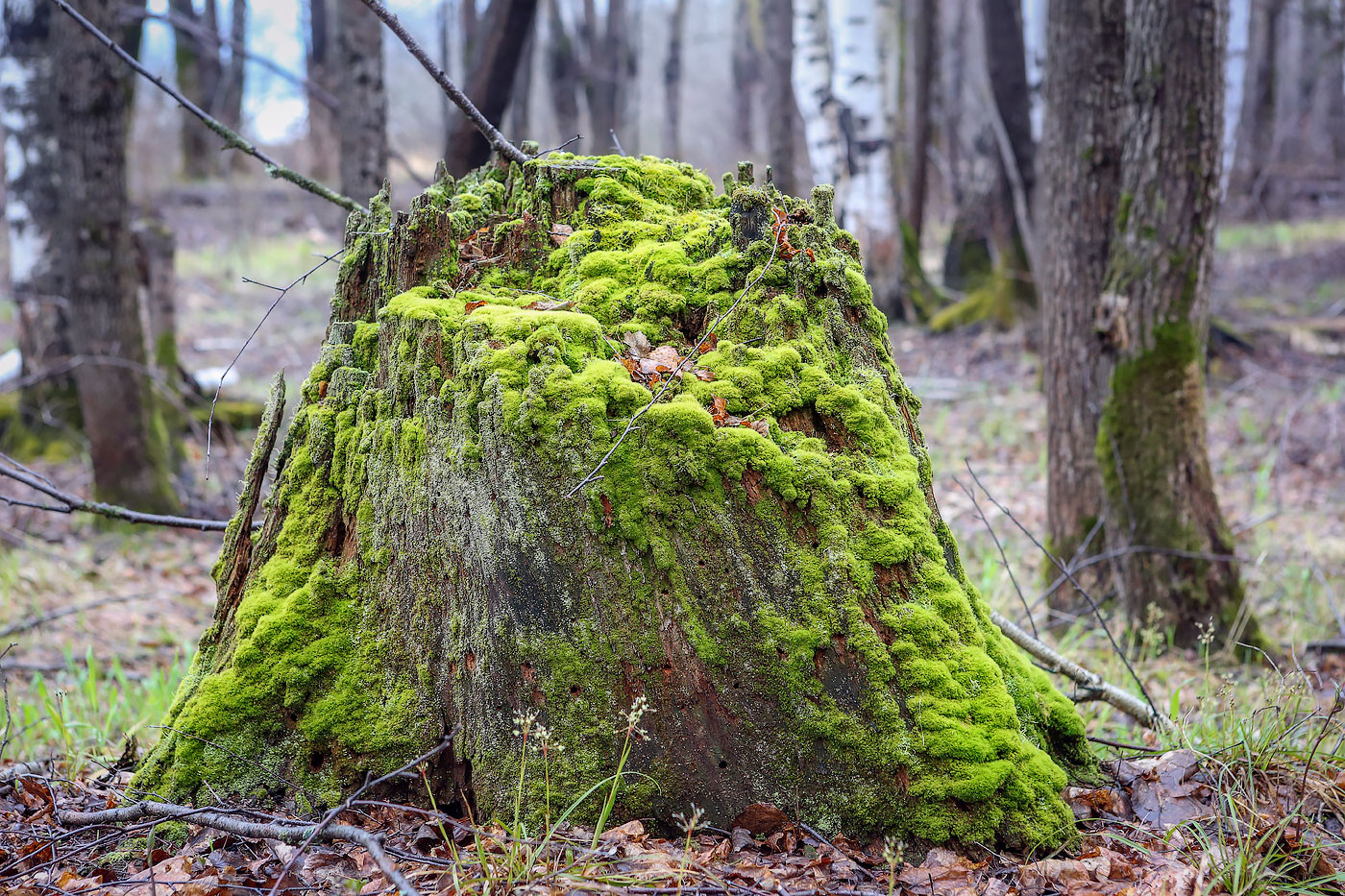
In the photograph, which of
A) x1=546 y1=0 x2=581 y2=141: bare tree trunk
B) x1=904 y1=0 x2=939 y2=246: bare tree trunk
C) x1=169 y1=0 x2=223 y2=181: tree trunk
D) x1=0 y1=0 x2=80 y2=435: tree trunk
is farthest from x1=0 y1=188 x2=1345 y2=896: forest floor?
x1=169 y1=0 x2=223 y2=181: tree trunk

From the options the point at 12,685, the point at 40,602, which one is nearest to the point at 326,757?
the point at 12,685

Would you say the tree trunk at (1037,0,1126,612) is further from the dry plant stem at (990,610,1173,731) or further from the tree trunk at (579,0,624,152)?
the tree trunk at (579,0,624,152)

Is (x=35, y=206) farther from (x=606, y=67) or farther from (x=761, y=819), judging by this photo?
(x=606, y=67)

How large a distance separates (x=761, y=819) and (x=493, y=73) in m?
7.33

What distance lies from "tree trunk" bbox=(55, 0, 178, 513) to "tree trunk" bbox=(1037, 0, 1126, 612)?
6.59 m

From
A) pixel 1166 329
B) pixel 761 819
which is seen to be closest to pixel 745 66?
pixel 1166 329

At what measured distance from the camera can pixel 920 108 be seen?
14.1m

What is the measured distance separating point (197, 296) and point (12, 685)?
14.8 meters

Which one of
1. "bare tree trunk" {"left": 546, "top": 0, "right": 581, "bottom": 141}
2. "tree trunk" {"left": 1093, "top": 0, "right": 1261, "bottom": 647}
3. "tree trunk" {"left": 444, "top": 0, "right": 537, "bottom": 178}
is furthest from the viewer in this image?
"bare tree trunk" {"left": 546, "top": 0, "right": 581, "bottom": 141}

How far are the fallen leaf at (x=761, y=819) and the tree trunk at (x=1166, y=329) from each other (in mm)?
A: 3191

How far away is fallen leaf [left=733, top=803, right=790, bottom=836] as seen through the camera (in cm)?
217

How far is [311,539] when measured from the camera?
253 centimetres

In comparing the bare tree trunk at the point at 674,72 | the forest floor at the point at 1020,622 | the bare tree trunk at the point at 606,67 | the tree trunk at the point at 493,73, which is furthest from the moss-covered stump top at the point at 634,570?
the bare tree trunk at the point at 674,72

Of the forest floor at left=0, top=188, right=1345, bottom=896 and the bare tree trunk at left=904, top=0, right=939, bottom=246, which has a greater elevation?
the bare tree trunk at left=904, top=0, right=939, bottom=246
